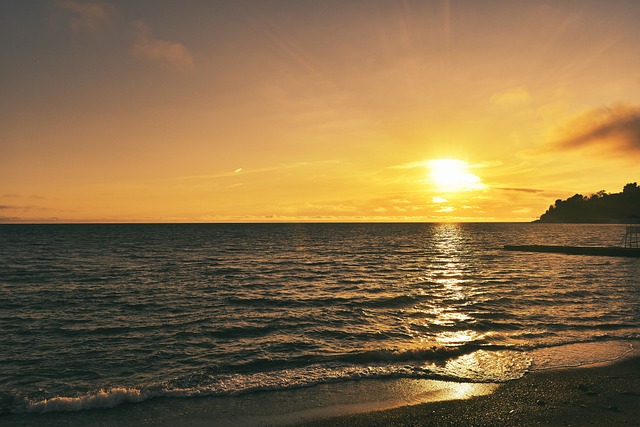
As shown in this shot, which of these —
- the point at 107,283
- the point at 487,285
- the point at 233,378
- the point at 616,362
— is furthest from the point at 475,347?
the point at 107,283

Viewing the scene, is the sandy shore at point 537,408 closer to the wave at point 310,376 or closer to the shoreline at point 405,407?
the shoreline at point 405,407

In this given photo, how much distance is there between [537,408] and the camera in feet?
42.8

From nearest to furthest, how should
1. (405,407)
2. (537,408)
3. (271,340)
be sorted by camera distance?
(537,408), (405,407), (271,340)

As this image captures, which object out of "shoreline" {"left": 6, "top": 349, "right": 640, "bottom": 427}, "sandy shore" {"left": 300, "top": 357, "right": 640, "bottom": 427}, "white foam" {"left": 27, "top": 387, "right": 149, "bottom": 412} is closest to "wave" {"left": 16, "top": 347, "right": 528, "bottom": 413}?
"white foam" {"left": 27, "top": 387, "right": 149, "bottom": 412}

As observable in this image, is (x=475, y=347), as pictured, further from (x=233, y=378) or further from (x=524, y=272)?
(x=524, y=272)

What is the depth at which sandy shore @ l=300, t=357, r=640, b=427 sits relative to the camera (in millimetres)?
12109

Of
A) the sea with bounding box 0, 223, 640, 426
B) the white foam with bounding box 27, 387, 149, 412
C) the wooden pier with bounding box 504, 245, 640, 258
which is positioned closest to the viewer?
the white foam with bounding box 27, 387, 149, 412

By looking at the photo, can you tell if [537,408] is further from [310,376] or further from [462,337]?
[462,337]

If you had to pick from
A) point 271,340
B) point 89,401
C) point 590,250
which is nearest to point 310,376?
point 271,340

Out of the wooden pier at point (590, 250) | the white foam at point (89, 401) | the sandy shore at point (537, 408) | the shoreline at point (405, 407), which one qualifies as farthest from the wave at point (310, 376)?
the wooden pier at point (590, 250)

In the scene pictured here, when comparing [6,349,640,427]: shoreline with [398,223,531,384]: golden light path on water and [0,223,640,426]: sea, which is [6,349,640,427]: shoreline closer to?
[0,223,640,426]: sea

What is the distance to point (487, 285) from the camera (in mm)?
42562

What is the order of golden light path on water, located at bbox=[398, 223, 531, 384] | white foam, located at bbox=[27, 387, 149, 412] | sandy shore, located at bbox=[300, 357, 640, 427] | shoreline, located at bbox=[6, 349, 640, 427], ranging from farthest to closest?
1. golden light path on water, located at bbox=[398, 223, 531, 384]
2. white foam, located at bbox=[27, 387, 149, 412]
3. shoreline, located at bbox=[6, 349, 640, 427]
4. sandy shore, located at bbox=[300, 357, 640, 427]

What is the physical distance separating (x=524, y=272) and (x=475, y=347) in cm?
3788
